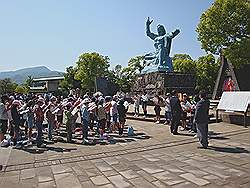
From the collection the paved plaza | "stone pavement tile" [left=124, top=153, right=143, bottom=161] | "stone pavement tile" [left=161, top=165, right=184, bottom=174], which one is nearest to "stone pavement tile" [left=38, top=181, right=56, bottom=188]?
the paved plaza

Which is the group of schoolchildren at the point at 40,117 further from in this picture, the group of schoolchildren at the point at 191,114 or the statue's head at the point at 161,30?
the statue's head at the point at 161,30

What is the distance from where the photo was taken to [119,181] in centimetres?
650

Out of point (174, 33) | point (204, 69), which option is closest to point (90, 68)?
point (204, 69)

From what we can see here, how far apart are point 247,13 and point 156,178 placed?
74.0 feet

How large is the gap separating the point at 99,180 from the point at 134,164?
1.55 metres

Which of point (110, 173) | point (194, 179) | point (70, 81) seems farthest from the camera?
point (70, 81)

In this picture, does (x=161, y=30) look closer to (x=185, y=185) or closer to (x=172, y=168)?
(x=172, y=168)

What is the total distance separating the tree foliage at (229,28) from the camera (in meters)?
24.9

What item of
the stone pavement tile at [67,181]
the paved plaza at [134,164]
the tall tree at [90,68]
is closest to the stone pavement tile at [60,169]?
the paved plaza at [134,164]

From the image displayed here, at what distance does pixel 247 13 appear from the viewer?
24.8 m

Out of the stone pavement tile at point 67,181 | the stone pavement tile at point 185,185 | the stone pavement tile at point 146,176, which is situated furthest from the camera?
the stone pavement tile at point 146,176

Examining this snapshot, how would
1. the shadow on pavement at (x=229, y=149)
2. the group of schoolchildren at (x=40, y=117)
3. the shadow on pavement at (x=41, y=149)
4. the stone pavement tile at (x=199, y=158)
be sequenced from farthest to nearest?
the group of schoolchildren at (x=40, y=117) → the shadow on pavement at (x=41, y=149) → the shadow on pavement at (x=229, y=149) → the stone pavement tile at (x=199, y=158)

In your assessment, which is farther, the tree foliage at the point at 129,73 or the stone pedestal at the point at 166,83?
the tree foliage at the point at 129,73

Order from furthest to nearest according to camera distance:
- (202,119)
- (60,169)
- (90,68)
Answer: (90,68), (202,119), (60,169)
